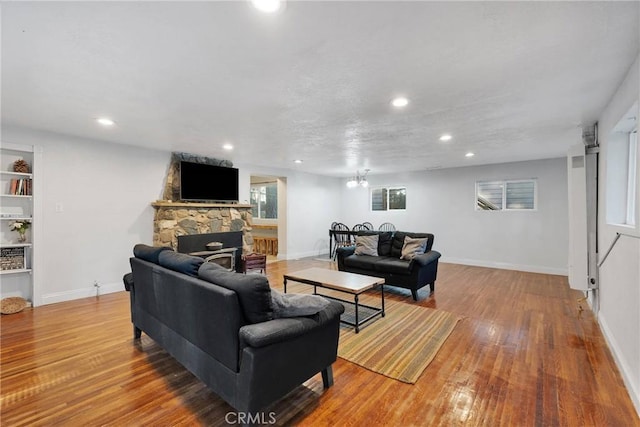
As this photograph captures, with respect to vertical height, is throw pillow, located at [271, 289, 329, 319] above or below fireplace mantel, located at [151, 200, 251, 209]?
below

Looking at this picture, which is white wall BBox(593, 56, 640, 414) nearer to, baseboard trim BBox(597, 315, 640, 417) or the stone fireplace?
baseboard trim BBox(597, 315, 640, 417)

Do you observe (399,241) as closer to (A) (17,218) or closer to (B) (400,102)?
(B) (400,102)

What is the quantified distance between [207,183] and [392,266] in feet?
12.0

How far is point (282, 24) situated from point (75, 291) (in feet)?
15.5

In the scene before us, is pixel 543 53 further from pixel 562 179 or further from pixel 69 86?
pixel 562 179

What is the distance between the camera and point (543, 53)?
1.91m

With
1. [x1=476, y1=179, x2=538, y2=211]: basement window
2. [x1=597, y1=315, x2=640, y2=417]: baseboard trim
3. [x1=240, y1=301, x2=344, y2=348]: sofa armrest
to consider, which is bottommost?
[x1=597, y1=315, x2=640, y2=417]: baseboard trim

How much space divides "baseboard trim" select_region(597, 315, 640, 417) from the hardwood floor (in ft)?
0.17

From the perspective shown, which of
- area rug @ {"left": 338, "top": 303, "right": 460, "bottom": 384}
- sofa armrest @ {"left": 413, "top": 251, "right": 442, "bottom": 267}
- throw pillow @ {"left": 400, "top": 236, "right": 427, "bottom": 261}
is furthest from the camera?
throw pillow @ {"left": 400, "top": 236, "right": 427, "bottom": 261}

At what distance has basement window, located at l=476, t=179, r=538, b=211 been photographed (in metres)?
6.05

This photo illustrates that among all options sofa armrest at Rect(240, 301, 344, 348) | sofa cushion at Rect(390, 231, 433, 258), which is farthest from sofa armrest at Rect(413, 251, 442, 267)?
sofa armrest at Rect(240, 301, 344, 348)

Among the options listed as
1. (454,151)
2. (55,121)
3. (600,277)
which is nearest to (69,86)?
(55,121)

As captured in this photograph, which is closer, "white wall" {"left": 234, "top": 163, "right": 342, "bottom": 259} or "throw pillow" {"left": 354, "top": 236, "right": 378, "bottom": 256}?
"throw pillow" {"left": 354, "top": 236, "right": 378, "bottom": 256}

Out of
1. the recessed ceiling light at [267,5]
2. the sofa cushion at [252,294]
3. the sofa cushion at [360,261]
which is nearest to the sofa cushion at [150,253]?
the sofa cushion at [252,294]
